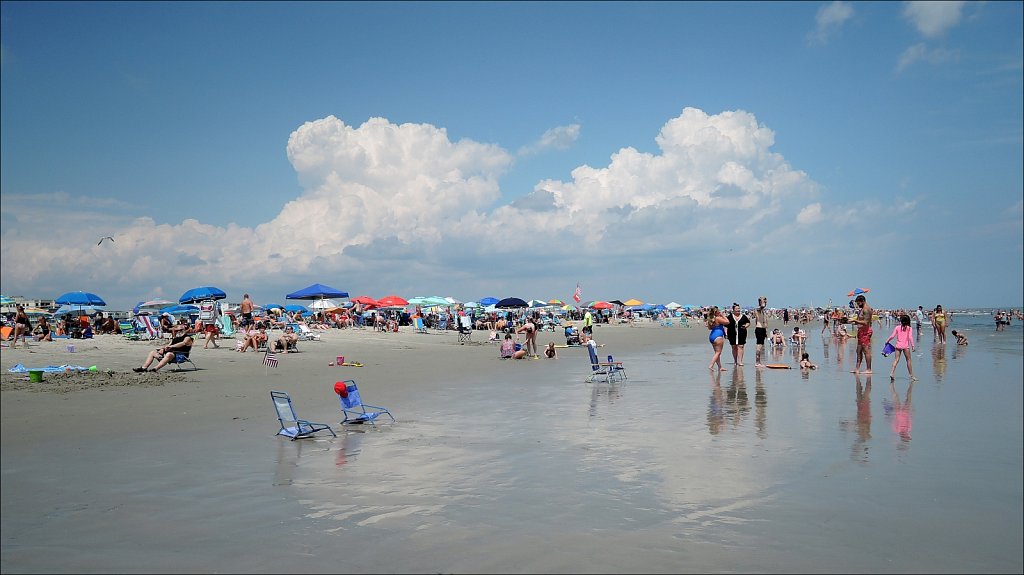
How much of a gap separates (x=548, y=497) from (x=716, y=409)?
563 cm

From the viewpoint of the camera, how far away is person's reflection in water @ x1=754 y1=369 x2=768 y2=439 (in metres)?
8.88

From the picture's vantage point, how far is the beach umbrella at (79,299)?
29.6 metres

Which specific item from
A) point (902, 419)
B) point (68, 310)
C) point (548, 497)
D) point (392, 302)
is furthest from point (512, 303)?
point (548, 497)

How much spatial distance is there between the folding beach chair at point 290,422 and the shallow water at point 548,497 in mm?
185

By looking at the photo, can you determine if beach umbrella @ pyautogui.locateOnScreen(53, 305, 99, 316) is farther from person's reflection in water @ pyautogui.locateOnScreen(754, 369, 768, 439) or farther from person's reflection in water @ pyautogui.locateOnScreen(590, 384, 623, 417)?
person's reflection in water @ pyautogui.locateOnScreen(754, 369, 768, 439)

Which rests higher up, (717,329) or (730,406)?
(717,329)

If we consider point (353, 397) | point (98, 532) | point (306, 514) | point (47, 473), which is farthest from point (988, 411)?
point (47, 473)

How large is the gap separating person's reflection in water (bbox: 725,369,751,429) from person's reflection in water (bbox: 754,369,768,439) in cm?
16

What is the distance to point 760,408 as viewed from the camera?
421 inches

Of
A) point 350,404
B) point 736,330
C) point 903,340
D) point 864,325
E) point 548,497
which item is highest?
point 864,325

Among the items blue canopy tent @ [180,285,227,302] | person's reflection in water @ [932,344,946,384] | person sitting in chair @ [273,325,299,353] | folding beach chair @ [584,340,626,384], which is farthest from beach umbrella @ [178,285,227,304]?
person's reflection in water @ [932,344,946,384]

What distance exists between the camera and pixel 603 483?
20.5ft

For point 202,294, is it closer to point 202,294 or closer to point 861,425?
point 202,294

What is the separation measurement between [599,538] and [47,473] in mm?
5128
